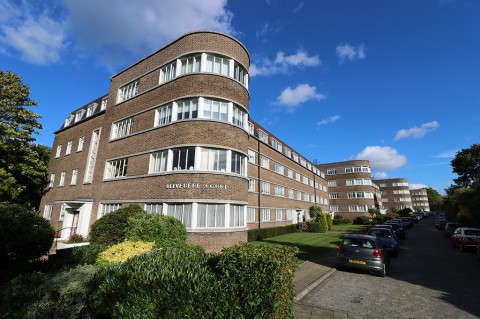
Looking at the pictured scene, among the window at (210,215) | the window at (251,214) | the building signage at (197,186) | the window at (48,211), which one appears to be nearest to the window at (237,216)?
the window at (210,215)

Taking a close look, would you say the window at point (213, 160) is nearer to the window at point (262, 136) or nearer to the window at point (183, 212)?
the window at point (183, 212)

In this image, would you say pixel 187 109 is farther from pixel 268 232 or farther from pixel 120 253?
pixel 268 232

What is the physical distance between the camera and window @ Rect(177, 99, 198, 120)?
16.7 metres

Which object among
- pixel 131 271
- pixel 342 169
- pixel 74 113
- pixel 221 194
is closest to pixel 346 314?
pixel 131 271

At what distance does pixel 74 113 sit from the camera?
32.3 metres

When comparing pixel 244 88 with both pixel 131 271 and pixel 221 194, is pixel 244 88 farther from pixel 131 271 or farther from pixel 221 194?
pixel 131 271

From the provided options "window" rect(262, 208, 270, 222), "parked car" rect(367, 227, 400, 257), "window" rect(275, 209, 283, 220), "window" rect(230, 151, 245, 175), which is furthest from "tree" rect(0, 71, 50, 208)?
"parked car" rect(367, 227, 400, 257)

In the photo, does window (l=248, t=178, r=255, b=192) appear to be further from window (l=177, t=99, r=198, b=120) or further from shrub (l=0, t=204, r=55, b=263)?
shrub (l=0, t=204, r=55, b=263)

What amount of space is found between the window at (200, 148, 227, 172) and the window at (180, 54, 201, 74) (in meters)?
6.15

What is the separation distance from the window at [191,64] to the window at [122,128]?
22.3 feet

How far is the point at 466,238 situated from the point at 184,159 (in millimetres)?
21641

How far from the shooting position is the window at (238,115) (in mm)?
17572

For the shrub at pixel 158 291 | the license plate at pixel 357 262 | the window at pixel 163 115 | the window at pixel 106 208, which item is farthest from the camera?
the window at pixel 106 208

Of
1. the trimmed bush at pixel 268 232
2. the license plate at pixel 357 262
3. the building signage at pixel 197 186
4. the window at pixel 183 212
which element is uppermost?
the building signage at pixel 197 186
